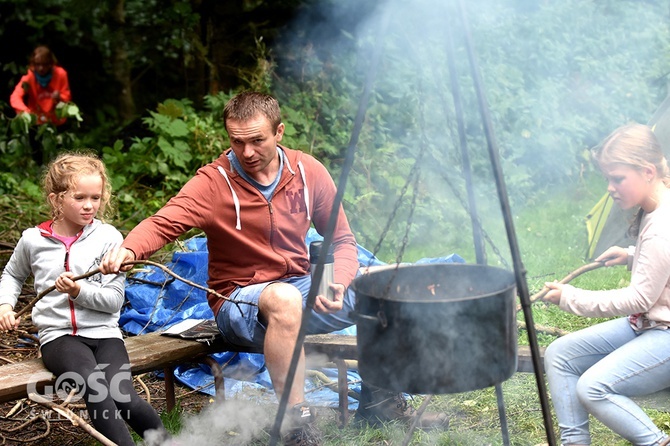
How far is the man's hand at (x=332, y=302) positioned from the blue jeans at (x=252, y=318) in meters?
0.06

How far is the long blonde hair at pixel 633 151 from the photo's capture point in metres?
2.85

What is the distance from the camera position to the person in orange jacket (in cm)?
855

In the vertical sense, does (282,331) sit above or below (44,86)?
below

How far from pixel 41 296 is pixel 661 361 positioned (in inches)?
95.3

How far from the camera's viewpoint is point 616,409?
283 cm

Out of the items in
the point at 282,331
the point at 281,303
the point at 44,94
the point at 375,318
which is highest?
the point at 44,94

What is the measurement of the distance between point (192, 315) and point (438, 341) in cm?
244

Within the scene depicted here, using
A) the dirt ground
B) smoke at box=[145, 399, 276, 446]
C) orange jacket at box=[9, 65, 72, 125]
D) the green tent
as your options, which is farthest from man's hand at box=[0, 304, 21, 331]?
orange jacket at box=[9, 65, 72, 125]

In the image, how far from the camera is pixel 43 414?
386 cm

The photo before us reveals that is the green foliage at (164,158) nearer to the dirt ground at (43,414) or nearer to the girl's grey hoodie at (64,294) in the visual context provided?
the dirt ground at (43,414)

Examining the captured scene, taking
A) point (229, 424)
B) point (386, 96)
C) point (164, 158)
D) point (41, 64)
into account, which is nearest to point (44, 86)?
point (41, 64)

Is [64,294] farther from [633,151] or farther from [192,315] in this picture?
[633,151]

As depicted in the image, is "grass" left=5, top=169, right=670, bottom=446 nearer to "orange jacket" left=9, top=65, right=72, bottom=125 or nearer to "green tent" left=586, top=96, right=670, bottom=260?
"green tent" left=586, top=96, right=670, bottom=260

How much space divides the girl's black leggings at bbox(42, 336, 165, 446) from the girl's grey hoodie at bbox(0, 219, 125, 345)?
0.06 m
